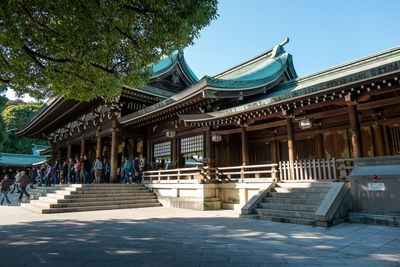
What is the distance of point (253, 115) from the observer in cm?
1188

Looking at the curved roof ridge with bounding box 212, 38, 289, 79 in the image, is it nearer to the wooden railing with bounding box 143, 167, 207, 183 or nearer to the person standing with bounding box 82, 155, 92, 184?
the wooden railing with bounding box 143, 167, 207, 183

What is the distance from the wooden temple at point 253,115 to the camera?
380 inches

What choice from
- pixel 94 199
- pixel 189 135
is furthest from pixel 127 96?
pixel 94 199

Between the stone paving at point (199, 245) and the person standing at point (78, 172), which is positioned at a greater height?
the person standing at point (78, 172)

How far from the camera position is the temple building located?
9741 millimetres

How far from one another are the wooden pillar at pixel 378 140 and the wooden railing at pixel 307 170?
2.42 meters

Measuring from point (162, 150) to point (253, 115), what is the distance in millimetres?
7317

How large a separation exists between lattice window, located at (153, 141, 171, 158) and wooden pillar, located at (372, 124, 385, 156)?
10376 mm

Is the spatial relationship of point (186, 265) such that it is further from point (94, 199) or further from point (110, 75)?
point (94, 199)

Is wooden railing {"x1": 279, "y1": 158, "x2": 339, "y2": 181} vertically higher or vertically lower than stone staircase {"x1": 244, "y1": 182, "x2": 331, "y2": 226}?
higher

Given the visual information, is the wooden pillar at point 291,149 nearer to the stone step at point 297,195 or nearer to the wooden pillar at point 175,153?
the stone step at point 297,195

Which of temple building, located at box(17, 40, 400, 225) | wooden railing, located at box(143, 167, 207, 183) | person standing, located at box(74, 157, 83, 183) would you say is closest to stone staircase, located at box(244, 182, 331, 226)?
temple building, located at box(17, 40, 400, 225)

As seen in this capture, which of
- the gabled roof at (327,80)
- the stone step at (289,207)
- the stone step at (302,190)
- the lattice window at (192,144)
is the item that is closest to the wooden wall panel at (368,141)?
the gabled roof at (327,80)

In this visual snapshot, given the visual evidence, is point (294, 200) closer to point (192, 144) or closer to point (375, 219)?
point (375, 219)
